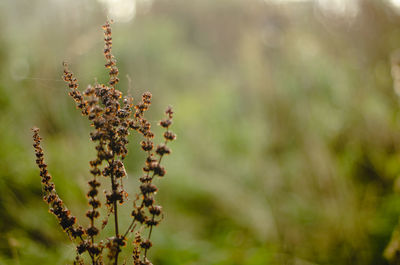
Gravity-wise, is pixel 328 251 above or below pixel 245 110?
below

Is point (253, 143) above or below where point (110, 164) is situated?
above

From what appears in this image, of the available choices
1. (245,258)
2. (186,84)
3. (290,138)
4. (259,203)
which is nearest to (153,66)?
(186,84)

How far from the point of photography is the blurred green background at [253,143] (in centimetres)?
186

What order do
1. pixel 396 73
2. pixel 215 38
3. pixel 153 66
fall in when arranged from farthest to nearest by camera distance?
pixel 215 38 < pixel 153 66 < pixel 396 73

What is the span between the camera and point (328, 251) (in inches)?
84.5

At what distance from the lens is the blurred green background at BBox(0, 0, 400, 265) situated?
1.86 meters

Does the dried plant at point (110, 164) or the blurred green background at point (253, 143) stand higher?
the blurred green background at point (253, 143)

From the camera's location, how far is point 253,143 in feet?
10.7

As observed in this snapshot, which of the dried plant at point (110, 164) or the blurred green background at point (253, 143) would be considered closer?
the dried plant at point (110, 164)

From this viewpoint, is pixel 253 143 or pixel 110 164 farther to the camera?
pixel 253 143

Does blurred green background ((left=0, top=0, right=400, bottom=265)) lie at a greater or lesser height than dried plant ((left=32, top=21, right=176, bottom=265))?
greater

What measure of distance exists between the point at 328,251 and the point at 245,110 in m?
3.39

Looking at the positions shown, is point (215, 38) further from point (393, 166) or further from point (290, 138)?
point (393, 166)

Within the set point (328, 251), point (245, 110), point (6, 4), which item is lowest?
point (328, 251)
